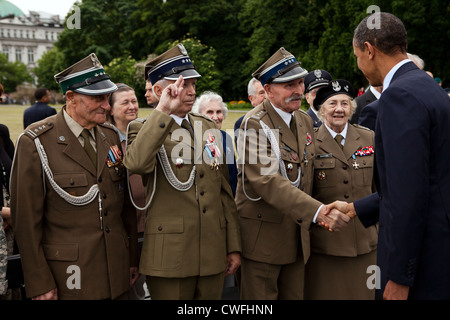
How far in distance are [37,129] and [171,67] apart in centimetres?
101

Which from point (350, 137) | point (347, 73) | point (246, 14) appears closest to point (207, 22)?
point (246, 14)

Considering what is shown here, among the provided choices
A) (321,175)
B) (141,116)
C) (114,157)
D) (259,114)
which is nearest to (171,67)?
(114,157)

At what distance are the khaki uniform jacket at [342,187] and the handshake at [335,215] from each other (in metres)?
0.31

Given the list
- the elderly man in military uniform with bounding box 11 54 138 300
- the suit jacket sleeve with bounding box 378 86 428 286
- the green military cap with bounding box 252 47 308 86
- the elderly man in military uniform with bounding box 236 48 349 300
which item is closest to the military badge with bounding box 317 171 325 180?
the elderly man in military uniform with bounding box 236 48 349 300

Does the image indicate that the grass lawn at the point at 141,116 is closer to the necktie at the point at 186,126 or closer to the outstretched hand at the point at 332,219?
the necktie at the point at 186,126

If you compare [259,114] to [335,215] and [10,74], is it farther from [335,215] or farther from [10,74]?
[10,74]

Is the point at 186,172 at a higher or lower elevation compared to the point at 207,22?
lower

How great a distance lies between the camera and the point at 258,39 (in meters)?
36.3

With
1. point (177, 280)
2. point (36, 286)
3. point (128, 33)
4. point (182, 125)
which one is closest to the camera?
point (36, 286)

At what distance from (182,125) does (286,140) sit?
35.6 inches

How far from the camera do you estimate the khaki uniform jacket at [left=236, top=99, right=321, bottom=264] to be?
3617mm

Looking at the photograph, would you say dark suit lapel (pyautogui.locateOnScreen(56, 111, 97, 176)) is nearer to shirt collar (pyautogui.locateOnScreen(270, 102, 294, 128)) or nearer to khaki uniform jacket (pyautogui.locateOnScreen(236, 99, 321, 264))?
khaki uniform jacket (pyautogui.locateOnScreen(236, 99, 321, 264))

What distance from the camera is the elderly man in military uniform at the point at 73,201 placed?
9.58 feet

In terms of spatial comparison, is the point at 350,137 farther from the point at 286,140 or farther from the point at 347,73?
the point at 347,73
